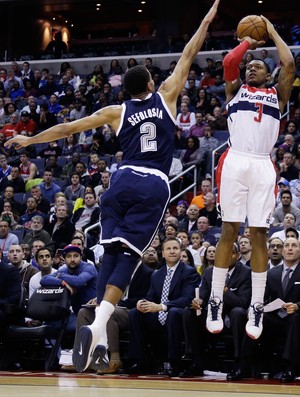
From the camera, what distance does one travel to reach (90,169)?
19094mm

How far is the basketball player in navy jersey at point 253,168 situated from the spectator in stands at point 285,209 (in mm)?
5529

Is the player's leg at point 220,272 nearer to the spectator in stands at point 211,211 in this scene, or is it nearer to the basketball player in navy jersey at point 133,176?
the basketball player in navy jersey at point 133,176

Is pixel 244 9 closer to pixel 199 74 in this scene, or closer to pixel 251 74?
pixel 199 74

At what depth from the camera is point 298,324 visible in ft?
35.3

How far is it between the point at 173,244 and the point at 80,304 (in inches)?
67.6

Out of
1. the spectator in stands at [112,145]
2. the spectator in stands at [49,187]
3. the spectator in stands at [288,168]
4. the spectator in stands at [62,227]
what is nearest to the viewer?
the spectator in stands at [288,168]

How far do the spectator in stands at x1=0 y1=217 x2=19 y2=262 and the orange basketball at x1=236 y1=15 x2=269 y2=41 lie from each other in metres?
8.64

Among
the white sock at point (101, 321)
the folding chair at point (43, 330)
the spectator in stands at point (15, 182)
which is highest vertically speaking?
the spectator in stands at point (15, 182)

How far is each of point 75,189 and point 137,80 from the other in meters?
10.7

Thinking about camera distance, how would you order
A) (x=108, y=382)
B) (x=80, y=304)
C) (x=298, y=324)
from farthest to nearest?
1. (x=80, y=304)
2. (x=298, y=324)
3. (x=108, y=382)

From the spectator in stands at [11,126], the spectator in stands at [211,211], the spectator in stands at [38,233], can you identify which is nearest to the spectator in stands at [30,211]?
the spectator in stands at [38,233]

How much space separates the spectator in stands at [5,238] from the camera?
1628 cm

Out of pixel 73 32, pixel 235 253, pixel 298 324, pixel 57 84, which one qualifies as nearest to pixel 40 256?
pixel 235 253

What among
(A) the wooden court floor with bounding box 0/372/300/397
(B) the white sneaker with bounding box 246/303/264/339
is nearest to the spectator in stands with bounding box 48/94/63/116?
(A) the wooden court floor with bounding box 0/372/300/397
